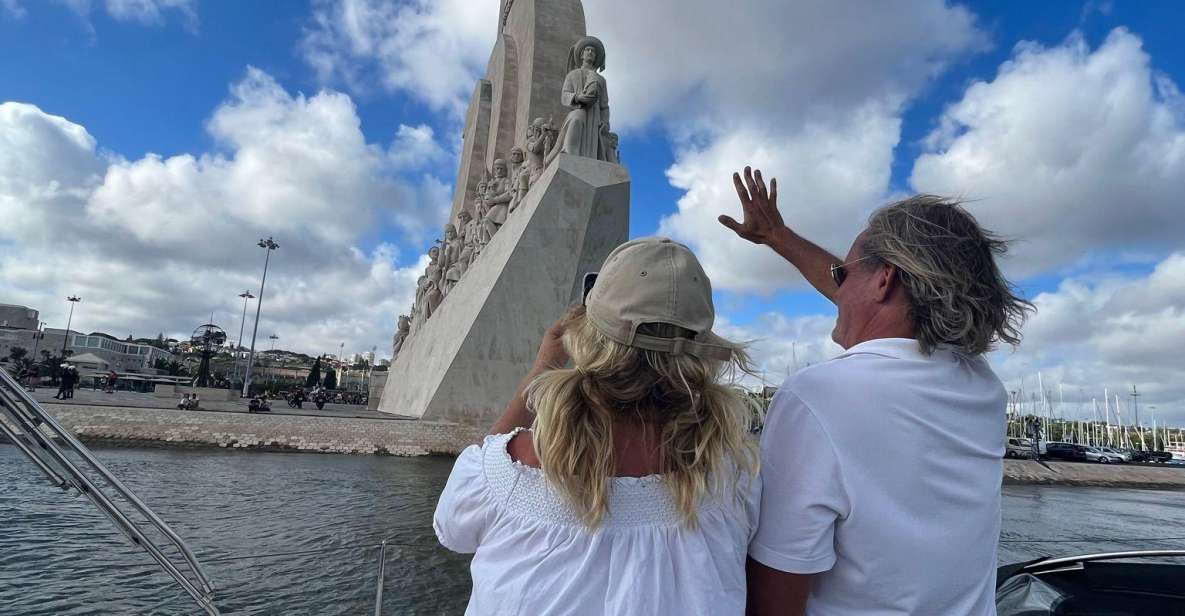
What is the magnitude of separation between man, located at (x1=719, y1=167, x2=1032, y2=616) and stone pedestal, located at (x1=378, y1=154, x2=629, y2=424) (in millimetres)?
8795

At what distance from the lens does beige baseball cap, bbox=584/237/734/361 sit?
2.55 feet

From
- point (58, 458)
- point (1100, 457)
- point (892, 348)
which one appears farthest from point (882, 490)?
point (1100, 457)

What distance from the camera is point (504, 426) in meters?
0.88

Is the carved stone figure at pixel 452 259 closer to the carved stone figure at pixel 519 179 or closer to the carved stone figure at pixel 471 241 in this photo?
the carved stone figure at pixel 471 241

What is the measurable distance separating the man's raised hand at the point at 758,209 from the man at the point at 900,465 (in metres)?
0.52

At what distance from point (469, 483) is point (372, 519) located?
4.55 meters

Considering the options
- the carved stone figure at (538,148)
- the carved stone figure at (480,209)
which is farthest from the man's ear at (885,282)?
the carved stone figure at (480,209)

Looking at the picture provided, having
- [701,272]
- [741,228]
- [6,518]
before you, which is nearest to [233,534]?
[6,518]

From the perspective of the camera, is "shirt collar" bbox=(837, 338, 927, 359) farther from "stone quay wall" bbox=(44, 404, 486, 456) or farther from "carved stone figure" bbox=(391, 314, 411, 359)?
"carved stone figure" bbox=(391, 314, 411, 359)

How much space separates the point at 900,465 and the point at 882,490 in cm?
4

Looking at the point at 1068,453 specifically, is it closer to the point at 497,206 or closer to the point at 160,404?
the point at 497,206

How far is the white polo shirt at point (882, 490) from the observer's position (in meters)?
0.77

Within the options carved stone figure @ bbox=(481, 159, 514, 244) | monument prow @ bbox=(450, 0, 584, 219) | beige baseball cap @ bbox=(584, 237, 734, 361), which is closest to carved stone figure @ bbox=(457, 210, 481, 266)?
carved stone figure @ bbox=(481, 159, 514, 244)

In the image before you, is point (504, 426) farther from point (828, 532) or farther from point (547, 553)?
point (828, 532)
